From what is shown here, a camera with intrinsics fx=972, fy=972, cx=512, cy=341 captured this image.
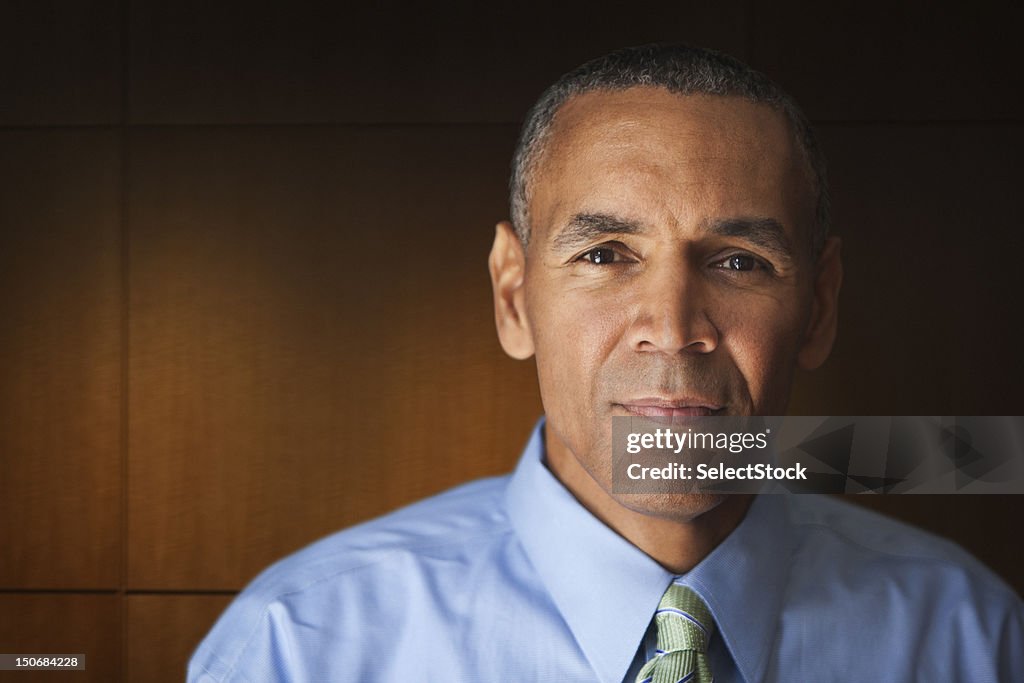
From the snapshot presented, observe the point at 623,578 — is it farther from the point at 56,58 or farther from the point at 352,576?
the point at 56,58

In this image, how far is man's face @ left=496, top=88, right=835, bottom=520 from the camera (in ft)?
2.70

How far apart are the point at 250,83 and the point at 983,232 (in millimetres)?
1208

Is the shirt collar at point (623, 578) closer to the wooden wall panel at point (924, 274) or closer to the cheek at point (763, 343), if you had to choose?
the cheek at point (763, 343)

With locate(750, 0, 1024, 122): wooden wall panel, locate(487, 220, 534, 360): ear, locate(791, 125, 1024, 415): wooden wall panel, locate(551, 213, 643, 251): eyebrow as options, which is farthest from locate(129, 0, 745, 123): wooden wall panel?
locate(551, 213, 643, 251): eyebrow

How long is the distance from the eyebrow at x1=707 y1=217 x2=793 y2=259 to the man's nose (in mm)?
47

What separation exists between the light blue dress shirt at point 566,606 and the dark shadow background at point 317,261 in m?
0.59

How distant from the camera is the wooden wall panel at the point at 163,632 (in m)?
1.56

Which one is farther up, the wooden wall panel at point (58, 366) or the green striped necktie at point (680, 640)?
the wooden wall panel at point (58, 366)

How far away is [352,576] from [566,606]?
0.21 m

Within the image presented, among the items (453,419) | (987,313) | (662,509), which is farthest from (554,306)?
(987,313)

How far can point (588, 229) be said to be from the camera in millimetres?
861

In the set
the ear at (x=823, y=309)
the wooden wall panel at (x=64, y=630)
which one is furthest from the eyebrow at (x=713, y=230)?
the wooden wall panel at (x=64, y=630)

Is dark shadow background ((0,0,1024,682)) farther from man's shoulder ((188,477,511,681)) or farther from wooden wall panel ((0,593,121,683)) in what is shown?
man's shoulder ((188,477,511,681))

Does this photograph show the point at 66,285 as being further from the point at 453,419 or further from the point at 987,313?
the point at 987,313
